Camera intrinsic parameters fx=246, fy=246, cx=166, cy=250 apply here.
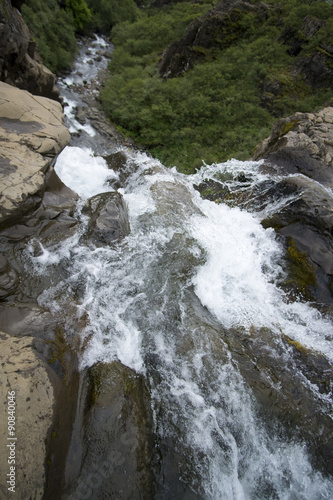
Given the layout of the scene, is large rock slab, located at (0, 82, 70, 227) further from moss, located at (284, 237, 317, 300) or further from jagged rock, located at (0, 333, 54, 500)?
moss, located at (284, 237, 317, 300)

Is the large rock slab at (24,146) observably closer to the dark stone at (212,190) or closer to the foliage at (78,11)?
the dark stone at (212,190)

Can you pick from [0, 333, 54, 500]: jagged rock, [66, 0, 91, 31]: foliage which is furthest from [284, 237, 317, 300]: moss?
[66, 0, 91, 31]: foliage

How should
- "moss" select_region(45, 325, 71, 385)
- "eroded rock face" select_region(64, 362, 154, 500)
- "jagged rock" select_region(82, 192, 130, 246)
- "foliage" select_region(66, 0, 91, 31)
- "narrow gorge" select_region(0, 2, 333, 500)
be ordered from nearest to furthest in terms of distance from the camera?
"eroded rock face" select_region(64, 362, 154, 500), "narrow gorge" select_region(0, 2, 333, 500), "moss" select_region(45, 325, 71, 385), "jagged rock" select_region(82, 192, 130, 246), "foliage" select_region(66, 0, 91, 31)

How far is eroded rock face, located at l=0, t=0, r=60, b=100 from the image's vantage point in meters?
7.78

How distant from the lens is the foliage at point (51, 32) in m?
13.3

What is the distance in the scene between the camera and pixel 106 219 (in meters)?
6.12

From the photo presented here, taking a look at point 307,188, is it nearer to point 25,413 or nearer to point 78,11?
point 25,413

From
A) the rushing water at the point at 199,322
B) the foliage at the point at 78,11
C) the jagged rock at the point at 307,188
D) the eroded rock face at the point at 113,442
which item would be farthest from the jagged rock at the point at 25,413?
the foliage at the point at 78,11

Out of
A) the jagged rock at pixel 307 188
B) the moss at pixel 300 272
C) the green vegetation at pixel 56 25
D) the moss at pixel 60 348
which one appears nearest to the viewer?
the moss at pixel 60 348

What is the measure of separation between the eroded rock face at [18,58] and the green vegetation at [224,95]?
412cm

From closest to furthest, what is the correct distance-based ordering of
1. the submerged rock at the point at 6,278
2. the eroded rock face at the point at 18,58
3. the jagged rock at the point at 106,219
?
the submerged rock at the point at 6,278
the jagged rock at the point at 106,219
the eroded rock face at the point at 18,58

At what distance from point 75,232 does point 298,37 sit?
Answer: 17.0 metres

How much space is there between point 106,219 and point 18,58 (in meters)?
7.69

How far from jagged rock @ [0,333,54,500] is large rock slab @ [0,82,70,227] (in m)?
2.70
